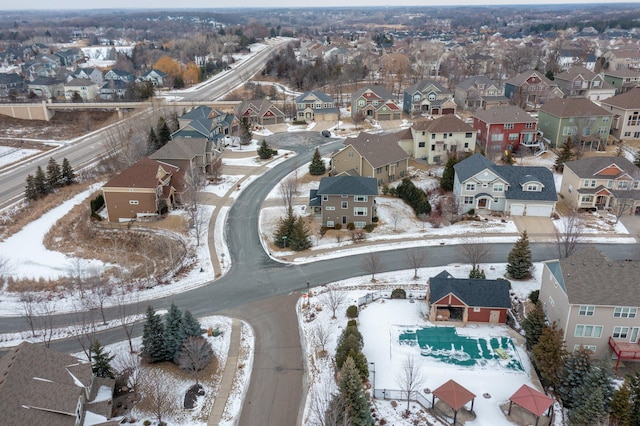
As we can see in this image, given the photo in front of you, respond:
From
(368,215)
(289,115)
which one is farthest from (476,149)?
(289,115)

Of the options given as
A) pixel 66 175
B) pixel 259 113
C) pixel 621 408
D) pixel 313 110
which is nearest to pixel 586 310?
pixel 621 408

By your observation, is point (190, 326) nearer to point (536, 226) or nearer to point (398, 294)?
point (398, 294)

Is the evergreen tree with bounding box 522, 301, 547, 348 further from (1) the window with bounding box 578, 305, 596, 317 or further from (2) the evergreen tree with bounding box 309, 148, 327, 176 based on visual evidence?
(2) the evergreen tree with bounding box 309, 148, 327, 176

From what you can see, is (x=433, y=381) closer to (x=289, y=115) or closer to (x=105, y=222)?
(x=105, y=222)

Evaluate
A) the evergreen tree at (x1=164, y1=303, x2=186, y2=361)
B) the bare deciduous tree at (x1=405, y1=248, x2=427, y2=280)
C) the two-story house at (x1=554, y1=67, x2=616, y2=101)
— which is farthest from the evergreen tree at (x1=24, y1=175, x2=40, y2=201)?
the two-story house at (x1=554, y1=67, x2=616, y2=101)

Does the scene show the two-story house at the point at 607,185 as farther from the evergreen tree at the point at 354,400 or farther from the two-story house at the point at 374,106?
the two-story house at the point at 374,106
